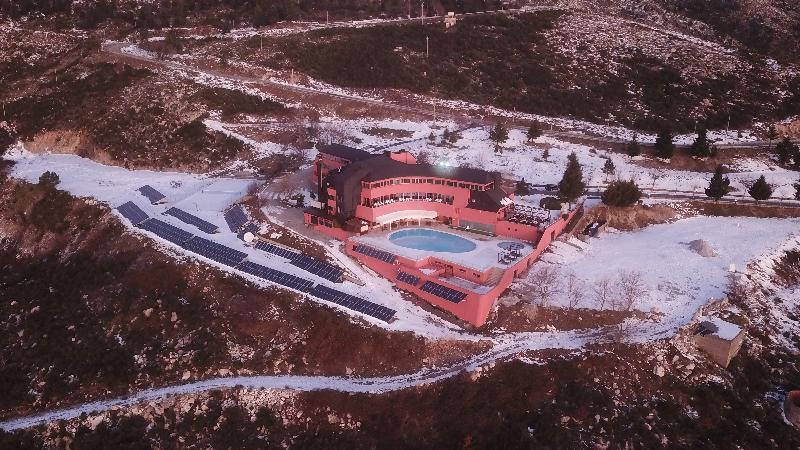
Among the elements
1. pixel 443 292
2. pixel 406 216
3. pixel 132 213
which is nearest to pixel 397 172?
pixel 406 216

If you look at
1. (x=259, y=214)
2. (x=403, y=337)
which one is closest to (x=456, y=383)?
(x=403, y=337)

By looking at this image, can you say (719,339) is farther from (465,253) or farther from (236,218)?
(236,218)

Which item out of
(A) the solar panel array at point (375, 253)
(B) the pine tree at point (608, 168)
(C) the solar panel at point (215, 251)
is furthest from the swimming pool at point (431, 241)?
(B) the pine tree at point (608, 168)

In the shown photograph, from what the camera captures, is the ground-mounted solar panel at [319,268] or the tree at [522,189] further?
the tree at [522,189]

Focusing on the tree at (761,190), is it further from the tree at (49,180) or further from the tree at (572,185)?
the tree at (49,180)

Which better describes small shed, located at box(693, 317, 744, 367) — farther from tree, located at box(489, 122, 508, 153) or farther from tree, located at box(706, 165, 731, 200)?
tree, located at box(489, 122, 508, 153)
